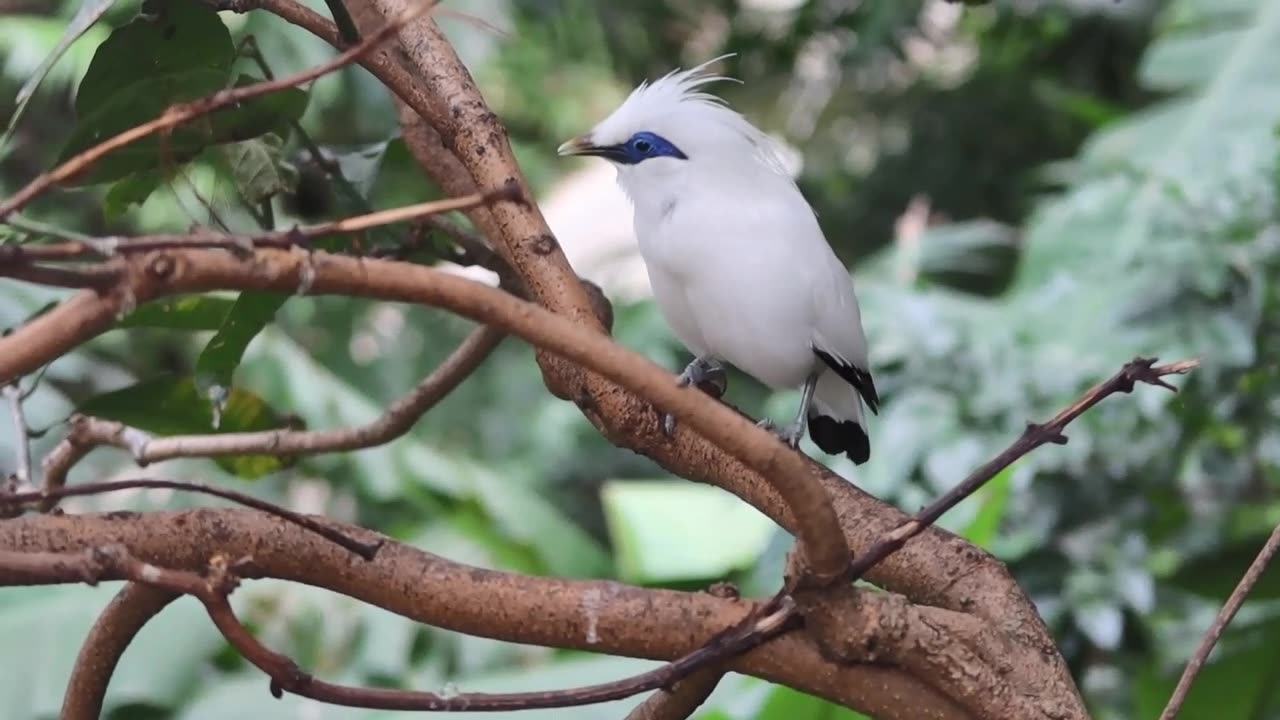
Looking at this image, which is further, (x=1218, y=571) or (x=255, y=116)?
(x=1218, y=571)

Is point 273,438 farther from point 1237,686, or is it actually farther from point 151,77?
point 1237,686

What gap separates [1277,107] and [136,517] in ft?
7.05

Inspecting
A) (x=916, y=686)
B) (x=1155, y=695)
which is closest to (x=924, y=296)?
(x=1155, y=695)

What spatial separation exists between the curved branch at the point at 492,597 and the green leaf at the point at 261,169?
12.4 inches

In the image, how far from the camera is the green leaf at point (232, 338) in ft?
2.82

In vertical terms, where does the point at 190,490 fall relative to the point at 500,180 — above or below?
below

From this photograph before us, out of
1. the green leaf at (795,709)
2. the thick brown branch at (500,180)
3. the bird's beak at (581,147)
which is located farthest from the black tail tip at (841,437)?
the thick brown branch at (500,180)

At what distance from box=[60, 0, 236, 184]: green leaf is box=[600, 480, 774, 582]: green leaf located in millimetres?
1489

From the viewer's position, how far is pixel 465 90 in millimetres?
834

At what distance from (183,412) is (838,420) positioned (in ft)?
1.92

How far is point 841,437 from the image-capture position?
1.26 m

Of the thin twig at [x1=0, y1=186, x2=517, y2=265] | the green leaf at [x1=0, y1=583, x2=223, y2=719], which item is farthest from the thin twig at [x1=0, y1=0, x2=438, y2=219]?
the green leaf at [x1=0, y1=583, x2=223, y2=719]

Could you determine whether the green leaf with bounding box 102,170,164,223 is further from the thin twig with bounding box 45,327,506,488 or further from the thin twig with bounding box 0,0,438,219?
the thin twig with bounding box 0,0,438,219

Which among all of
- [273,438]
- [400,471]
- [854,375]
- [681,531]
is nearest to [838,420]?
[854,375]
